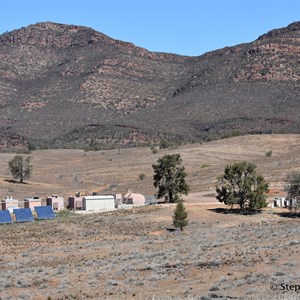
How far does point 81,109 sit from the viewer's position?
193 m

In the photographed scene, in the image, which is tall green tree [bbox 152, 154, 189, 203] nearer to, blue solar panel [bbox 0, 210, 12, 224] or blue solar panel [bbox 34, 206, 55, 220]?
blue solar panel [bbox 34, 206, 55, 220]

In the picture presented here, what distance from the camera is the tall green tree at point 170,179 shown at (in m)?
57.8

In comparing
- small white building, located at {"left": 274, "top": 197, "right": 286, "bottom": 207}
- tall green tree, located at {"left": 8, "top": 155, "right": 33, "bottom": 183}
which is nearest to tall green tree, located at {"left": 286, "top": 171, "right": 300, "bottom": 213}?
small white building, located at {"left": 274, "top": 197, "right": 286, "bottom": 207}

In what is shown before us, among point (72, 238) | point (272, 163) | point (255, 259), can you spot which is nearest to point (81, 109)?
point (272, 163)

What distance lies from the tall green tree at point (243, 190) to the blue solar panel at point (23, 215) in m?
14.8

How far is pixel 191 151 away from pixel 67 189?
1275 inches

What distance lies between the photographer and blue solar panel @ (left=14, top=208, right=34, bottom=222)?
51031mm

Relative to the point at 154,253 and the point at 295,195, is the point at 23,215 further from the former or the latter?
the point at 154,253

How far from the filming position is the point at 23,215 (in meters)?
51.2

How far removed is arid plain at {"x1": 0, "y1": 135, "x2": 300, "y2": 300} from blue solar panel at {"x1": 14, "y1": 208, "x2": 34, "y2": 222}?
6.26 feet

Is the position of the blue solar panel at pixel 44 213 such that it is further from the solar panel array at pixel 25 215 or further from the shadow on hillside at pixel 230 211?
the shadow on hillside at pixel 230 211

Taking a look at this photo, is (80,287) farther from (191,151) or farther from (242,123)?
(242,123)

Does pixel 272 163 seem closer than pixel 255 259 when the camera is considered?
No

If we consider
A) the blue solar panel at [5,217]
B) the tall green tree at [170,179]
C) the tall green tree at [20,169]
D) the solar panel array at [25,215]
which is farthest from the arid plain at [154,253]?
the tall green tree at [20,169]
